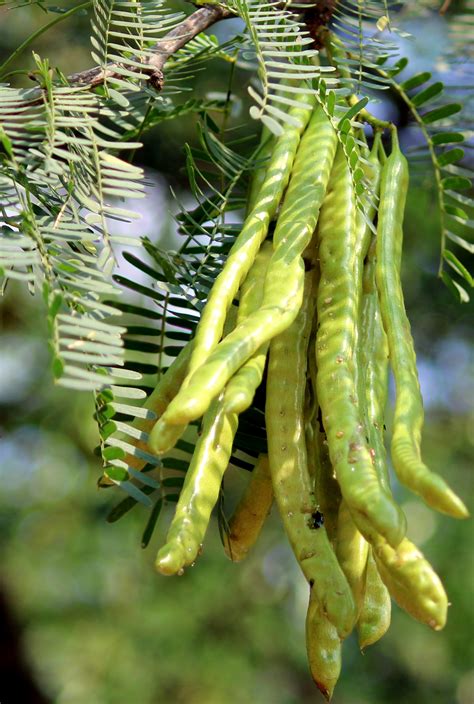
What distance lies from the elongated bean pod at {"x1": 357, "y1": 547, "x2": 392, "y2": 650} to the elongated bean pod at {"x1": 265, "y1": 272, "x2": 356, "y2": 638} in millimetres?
32

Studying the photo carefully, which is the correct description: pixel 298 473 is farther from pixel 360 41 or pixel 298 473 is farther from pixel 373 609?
pixel 360 41

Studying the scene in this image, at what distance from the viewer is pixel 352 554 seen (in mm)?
458

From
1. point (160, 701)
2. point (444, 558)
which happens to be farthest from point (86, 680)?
point (444, 558)

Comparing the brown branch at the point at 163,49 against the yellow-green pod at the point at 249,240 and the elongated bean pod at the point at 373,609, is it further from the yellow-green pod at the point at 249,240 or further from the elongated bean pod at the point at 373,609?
the elongated bean pod at the point at 373,609

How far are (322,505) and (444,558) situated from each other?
63.8 inches

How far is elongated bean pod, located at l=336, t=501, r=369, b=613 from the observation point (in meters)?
0.46

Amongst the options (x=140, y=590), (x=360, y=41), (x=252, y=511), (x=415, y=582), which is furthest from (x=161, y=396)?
(x=140, y=590)

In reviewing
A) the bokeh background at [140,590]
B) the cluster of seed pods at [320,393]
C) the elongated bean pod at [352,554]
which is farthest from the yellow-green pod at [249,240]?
the bokeh background at [140,590]


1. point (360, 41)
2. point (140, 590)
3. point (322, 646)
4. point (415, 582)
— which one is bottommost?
point (140, 590)

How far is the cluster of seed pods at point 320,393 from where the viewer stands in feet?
1.25

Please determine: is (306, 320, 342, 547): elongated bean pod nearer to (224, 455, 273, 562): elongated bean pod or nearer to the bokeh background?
(224, 455, 273, 562): elongated bean pod

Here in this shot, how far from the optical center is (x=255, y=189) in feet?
1.92

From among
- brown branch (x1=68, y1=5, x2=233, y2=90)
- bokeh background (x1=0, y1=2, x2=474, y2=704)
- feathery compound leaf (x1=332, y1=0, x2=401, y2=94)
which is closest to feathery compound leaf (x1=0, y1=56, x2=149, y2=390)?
brown branch (x1=68, y1=5, x2=233, y2=90)

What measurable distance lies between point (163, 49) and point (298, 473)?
287 mm
